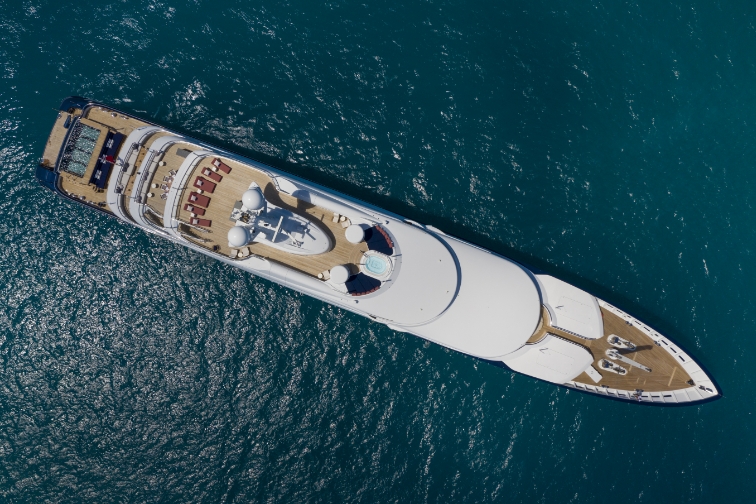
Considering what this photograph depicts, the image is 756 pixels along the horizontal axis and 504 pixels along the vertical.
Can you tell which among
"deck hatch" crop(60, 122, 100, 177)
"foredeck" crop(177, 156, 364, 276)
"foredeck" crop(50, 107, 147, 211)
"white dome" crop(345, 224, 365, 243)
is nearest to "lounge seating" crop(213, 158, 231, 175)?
"foredeck" crop(177, 156, 364, 276)

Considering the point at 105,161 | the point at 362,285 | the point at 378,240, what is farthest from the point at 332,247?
the point at 105,161

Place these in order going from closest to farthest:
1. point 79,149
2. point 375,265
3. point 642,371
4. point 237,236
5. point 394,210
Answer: point 237,236 < point 375,265 < point 79,149 < point 642,371 < point 394,210

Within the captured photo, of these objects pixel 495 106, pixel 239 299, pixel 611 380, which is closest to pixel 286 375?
pixel 239 299

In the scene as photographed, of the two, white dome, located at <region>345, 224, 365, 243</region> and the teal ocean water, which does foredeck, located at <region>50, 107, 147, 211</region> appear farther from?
white dome, located at <region>345, 224, 365, 243</region>

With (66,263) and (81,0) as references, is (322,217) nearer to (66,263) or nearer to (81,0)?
(66,263)

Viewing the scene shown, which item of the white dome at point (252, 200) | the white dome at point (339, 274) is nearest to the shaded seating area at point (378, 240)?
the white dome at point (339, 274)

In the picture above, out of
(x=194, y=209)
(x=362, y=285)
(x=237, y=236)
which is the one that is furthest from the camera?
(x=194, y=209)

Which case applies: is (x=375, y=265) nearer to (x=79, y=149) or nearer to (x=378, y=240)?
(x=378, y=240)
